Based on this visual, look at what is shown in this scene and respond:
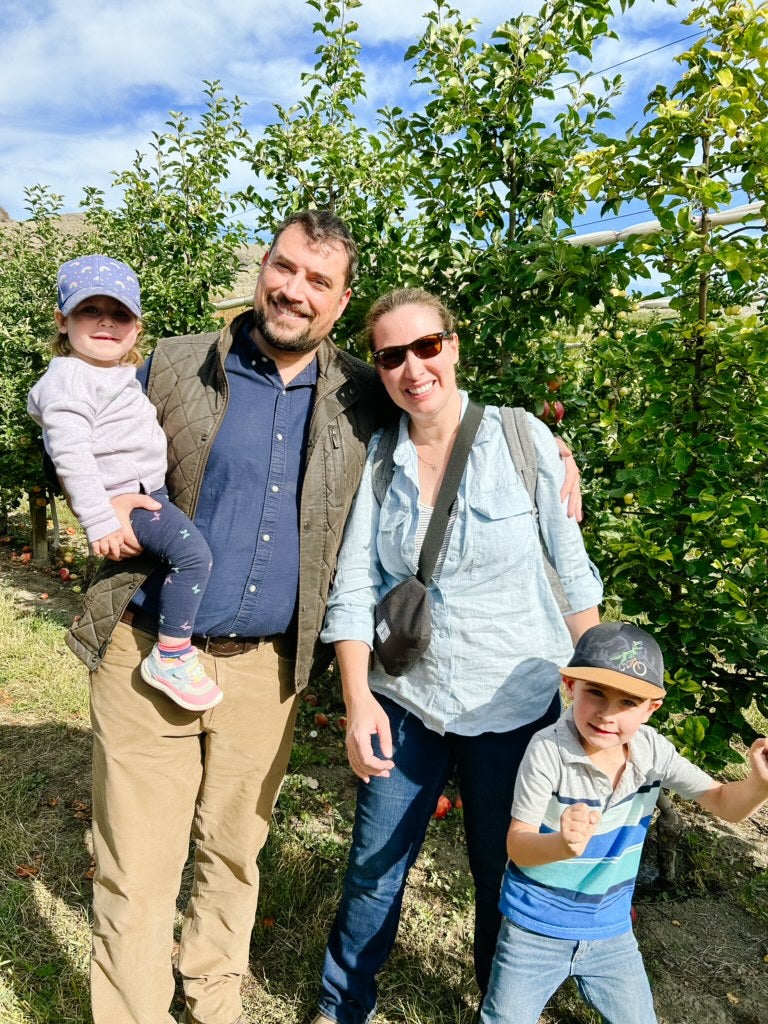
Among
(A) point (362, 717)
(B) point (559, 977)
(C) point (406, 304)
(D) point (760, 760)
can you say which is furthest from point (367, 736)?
(C) point (406, 304)

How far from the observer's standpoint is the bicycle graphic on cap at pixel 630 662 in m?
1.84

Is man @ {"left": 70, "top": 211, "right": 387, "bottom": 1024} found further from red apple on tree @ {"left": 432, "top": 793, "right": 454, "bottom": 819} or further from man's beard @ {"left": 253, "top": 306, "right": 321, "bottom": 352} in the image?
red apple on tree @ {"left": 432, "top": 793, "right": 454, "bottom": 819}

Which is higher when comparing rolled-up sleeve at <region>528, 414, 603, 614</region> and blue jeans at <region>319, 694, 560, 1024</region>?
rolled-up sleeve at <region>528, 414, 603, 614</region>

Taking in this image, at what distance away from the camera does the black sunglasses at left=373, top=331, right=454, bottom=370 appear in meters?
2.07

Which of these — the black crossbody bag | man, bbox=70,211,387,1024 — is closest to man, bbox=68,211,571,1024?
man, bbox=70,211,387,1024

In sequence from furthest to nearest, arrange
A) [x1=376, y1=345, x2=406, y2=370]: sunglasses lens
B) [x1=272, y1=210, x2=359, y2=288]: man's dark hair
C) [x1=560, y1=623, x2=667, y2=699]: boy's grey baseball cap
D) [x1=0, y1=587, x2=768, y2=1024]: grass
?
[x1=0, y1=587, x2=768, y2=1024]: grass, [x1=272, y1=210, x2=359, y2=288]: man's dark hair, [x1=376, y1=345, x2=406, y2=370]: sunglasses lens, [x1=560, y1=623, x2=667, y2=699]: boy's grey baseball cap

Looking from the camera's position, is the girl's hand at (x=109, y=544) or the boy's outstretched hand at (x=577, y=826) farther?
the girl's hand at (x=109, y=544)

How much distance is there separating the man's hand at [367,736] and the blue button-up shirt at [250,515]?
1.14 ft

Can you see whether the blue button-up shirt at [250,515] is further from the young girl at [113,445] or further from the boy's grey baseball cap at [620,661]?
the boy's grey baseball cap at [620,661]

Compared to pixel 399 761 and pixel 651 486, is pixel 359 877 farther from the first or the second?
pixel 651 486

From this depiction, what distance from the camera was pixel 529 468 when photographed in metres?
2.09

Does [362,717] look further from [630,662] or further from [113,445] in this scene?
[113,445]

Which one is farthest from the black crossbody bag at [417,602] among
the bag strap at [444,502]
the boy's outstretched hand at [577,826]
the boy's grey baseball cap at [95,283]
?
the boy's grey baseball cap at [95,283]

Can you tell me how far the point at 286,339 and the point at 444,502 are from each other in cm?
63
